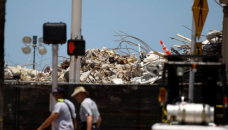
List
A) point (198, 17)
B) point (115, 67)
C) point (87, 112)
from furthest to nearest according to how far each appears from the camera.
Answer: point (115, 67)
point (198, 17)
point (87, 112)

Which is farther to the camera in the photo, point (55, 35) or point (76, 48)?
point (76, 48)

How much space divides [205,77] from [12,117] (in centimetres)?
664

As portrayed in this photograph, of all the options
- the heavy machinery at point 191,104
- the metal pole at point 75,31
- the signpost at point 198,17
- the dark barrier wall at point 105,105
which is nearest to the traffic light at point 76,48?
the dark barrier wall at point 105,105

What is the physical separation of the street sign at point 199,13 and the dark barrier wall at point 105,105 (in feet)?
6.63

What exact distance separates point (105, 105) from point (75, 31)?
8.41 feet

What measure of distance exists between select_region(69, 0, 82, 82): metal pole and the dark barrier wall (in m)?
1.00

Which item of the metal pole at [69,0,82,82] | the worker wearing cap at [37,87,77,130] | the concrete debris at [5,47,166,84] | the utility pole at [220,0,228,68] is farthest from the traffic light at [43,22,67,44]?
the utility pole at [220,0,228,68]

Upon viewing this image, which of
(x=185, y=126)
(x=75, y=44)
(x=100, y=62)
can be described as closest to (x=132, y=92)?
(x=75, y=44)

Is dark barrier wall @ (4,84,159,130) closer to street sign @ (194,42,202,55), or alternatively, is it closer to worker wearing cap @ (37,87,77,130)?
street sign @ (194,42,202,55)

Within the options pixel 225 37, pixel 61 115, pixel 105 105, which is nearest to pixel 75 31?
pixel 105 105

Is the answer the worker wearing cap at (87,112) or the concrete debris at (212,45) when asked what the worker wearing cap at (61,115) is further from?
the concrete debris at (212,45)

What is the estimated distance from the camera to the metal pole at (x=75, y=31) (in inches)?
669

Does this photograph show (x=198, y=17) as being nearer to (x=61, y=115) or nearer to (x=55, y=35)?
(x=55, y=35)

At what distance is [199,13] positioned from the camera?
51.1 ft
